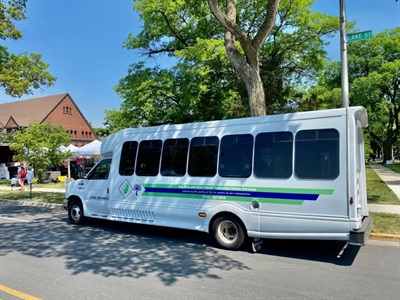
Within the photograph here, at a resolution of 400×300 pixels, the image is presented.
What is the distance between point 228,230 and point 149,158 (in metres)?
2.73

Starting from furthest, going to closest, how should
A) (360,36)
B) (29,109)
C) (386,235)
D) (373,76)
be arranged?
(29,109) → (373,76) → (360,36) → (386,235)

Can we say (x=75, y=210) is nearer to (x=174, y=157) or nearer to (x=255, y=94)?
(x=174, y=157)

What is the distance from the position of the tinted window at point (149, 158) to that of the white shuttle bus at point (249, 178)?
25 millimetres

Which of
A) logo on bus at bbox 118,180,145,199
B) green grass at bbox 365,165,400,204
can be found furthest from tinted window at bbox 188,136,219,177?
green grass at bbox 365,165,400,204

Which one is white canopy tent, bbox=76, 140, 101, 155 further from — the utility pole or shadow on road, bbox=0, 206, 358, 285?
the utility pole

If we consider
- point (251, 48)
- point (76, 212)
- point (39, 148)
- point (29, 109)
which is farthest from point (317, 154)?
point (29, 109)

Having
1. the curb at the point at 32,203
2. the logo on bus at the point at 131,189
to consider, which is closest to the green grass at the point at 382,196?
the logo on bus at the point at 131,189

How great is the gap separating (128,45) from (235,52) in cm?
1411

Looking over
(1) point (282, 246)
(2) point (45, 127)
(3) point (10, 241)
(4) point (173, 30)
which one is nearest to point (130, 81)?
(4) point (173, 30)

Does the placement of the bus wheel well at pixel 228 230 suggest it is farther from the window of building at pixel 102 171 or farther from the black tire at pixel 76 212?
the black tire at pixel 76 212

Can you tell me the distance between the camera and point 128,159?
9266 millimetres

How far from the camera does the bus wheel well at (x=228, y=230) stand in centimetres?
722

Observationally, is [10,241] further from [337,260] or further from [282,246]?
[337,260]

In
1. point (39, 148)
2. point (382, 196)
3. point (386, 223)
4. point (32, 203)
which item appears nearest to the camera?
point (386, 223)
